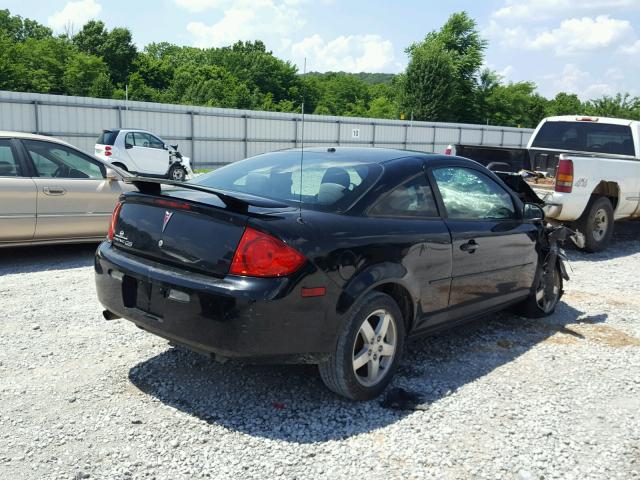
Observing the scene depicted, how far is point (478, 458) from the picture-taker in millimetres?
3178

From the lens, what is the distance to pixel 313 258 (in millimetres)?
3338

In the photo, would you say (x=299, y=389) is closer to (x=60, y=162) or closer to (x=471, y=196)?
(x=471, y=196)

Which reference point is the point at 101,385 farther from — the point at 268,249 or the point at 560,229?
the point at 560,229

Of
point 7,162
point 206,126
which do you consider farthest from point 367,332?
point 206,126

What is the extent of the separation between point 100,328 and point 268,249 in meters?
→ 2.26

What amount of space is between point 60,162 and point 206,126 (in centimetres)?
1860

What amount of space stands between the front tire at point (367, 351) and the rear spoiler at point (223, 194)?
796 millimetres

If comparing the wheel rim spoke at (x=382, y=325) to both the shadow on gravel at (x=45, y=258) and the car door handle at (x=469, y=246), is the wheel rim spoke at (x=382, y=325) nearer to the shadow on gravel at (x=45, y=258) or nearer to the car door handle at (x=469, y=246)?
the car door handle at (x=469, y=246)

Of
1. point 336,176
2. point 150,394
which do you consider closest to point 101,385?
point 150,394

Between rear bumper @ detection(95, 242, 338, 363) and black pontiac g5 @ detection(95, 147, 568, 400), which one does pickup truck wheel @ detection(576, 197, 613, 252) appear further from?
rear bumper @ detection(95, 242, 338, 363)

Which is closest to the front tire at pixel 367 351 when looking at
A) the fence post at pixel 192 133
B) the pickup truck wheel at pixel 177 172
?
the pickup truck wheel at pixel 177 172

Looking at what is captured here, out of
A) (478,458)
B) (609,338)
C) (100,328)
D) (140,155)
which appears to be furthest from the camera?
(140,155)

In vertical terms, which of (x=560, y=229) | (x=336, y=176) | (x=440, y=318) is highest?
(x=336, y=176)

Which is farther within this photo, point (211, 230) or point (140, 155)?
point (140, 155)
